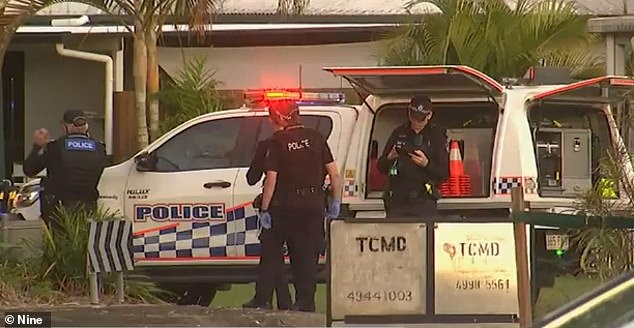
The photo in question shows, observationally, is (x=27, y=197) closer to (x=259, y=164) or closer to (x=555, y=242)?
(x=259, y=164)

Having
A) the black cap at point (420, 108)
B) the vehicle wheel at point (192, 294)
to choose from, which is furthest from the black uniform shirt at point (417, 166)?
the vehicle wheel at point (192, 294)

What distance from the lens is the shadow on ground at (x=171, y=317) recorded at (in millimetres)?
8641

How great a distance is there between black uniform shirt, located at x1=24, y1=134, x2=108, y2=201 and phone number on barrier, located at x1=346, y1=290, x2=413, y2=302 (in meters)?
3.82

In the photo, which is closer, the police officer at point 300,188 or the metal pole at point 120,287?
the police officer at point 300,188

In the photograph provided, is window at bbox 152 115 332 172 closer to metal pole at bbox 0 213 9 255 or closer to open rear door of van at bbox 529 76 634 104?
metal pole at bbox 0 213 9 255

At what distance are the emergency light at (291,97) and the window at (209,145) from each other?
24cm

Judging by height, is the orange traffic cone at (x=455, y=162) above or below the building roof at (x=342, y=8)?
below

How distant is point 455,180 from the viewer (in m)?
9.44

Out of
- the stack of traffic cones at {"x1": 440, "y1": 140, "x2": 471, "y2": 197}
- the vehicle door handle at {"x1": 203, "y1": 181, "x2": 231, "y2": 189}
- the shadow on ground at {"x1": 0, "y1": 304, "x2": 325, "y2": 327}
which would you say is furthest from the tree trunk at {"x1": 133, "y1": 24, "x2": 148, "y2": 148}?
the stack of traffic cones at {"x1": 440, "y1": 140, "x2": 471, "y2": 197}

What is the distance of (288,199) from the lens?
30.4 ft

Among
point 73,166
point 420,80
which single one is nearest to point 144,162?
point 73,166

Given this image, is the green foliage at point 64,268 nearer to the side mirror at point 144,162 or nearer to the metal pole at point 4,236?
the metal pole at point 4,236

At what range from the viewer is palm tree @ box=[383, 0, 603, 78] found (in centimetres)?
1405

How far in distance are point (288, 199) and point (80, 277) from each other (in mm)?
1915
